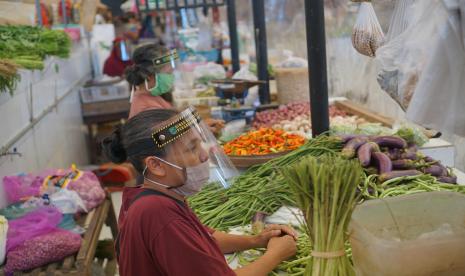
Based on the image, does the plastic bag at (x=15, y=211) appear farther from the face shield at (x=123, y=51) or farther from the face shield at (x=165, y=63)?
the face shield at (x=123, y=51)

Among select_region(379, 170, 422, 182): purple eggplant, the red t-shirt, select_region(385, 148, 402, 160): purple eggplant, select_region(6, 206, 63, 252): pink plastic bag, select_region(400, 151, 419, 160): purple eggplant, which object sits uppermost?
the red t-shirt

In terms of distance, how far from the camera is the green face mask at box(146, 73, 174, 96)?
4.79 metres

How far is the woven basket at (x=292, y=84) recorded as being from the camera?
6.78 meters

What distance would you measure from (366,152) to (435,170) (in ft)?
1.32

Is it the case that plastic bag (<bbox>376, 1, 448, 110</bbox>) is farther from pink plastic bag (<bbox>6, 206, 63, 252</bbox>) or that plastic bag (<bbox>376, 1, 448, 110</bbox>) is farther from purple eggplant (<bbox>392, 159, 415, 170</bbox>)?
pink plastic bag (<bbox>6, 206, 63, 252</bbox>)

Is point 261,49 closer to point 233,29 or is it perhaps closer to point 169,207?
point 233,29

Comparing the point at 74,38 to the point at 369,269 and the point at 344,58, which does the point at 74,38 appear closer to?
the point at 344,58

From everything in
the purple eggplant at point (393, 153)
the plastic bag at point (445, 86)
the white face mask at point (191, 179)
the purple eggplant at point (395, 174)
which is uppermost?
the plastic bag at point (445, 86)

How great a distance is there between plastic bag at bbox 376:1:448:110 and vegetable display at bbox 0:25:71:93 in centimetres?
265

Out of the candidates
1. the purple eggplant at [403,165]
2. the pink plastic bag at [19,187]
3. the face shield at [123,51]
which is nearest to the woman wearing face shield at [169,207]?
the purple eggplant at [403,165]

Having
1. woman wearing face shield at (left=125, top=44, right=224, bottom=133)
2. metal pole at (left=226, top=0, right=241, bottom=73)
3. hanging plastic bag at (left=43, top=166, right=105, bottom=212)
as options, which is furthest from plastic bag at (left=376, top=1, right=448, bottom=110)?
metal pole at (left=226, top=0, right=241, bottom=73)

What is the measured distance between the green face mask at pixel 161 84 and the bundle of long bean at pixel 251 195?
1239 mm

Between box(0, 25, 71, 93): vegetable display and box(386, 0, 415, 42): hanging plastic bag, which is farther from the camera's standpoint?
box(0, 25, 71, 93): vegetable display

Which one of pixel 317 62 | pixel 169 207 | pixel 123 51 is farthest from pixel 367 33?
pixel 123 51
